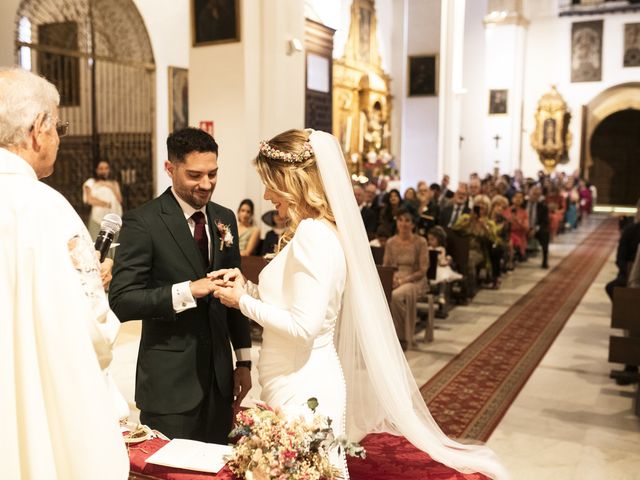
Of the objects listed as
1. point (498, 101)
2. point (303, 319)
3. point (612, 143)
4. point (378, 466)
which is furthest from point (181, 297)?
point (612, 143)

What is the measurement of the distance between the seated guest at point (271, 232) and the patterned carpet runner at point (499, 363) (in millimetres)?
2313

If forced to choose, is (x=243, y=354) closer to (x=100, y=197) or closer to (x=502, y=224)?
(x=100, y=197)

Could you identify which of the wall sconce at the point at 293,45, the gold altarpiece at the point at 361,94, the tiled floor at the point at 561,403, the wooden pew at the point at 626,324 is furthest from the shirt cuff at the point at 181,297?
the gold altarpiece at the point at 361,94

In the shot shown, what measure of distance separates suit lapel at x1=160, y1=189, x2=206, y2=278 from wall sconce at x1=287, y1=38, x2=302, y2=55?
6.16 metres

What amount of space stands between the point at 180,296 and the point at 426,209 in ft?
29.4

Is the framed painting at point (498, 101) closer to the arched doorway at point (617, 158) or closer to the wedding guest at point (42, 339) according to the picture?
the arched doorway at point (617, 158)

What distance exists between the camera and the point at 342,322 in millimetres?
2918

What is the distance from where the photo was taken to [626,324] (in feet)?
17.6

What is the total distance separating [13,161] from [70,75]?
31.3 ft

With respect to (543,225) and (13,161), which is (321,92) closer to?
(543,225)

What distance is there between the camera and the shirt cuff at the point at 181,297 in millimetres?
2527

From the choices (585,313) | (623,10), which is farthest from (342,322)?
(623,10)

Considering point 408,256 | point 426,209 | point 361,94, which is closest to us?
point 408,256

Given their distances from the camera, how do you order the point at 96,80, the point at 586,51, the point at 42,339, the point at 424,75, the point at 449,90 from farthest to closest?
the point at 586,51 → the point at 449,90 → the point at 424,75 → the point at 96,80 → the point at 42,339
